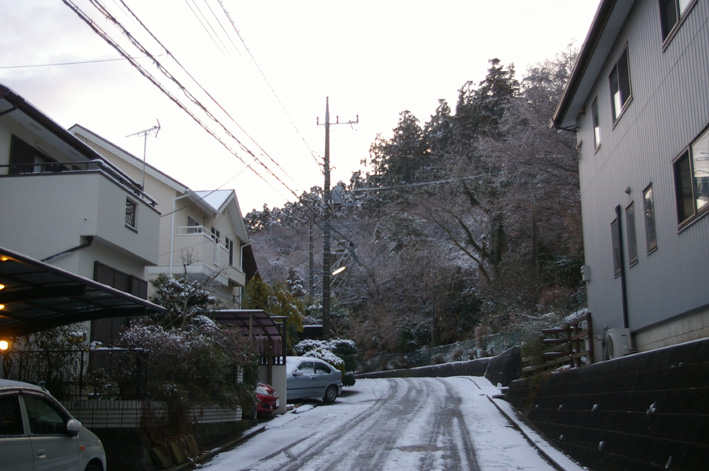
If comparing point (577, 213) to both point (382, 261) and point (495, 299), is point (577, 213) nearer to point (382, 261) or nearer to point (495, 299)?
point (495, 299)

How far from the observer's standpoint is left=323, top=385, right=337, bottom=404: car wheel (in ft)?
72.1

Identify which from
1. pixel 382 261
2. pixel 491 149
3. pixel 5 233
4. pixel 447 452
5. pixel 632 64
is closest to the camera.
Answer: pixel 447 452

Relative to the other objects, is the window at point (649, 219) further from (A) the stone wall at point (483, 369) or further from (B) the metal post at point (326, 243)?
(B) the metal post at point (326, 243)

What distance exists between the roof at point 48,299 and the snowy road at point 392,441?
3.14 m

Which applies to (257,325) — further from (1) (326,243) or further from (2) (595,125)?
(2) (595,125)

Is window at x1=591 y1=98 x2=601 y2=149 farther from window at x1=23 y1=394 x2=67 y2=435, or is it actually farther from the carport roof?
window at x1=23 y1=394 x2=67 y2=435

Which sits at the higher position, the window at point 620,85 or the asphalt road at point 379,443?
the window at point 620,85

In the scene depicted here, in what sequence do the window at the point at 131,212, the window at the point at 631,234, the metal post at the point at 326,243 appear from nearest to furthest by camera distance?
the window at the point at 631,234 < the window at the point at 131,212 < the metal post at the point at 326,243

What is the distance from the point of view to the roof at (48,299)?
859cm

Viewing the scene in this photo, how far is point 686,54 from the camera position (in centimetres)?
1057

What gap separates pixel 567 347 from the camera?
1808 centimetres

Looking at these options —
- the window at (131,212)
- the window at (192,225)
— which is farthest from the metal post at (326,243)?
the window at (131,212)

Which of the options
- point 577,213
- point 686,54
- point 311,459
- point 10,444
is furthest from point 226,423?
point 577,213

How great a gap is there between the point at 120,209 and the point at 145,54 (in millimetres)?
6204
